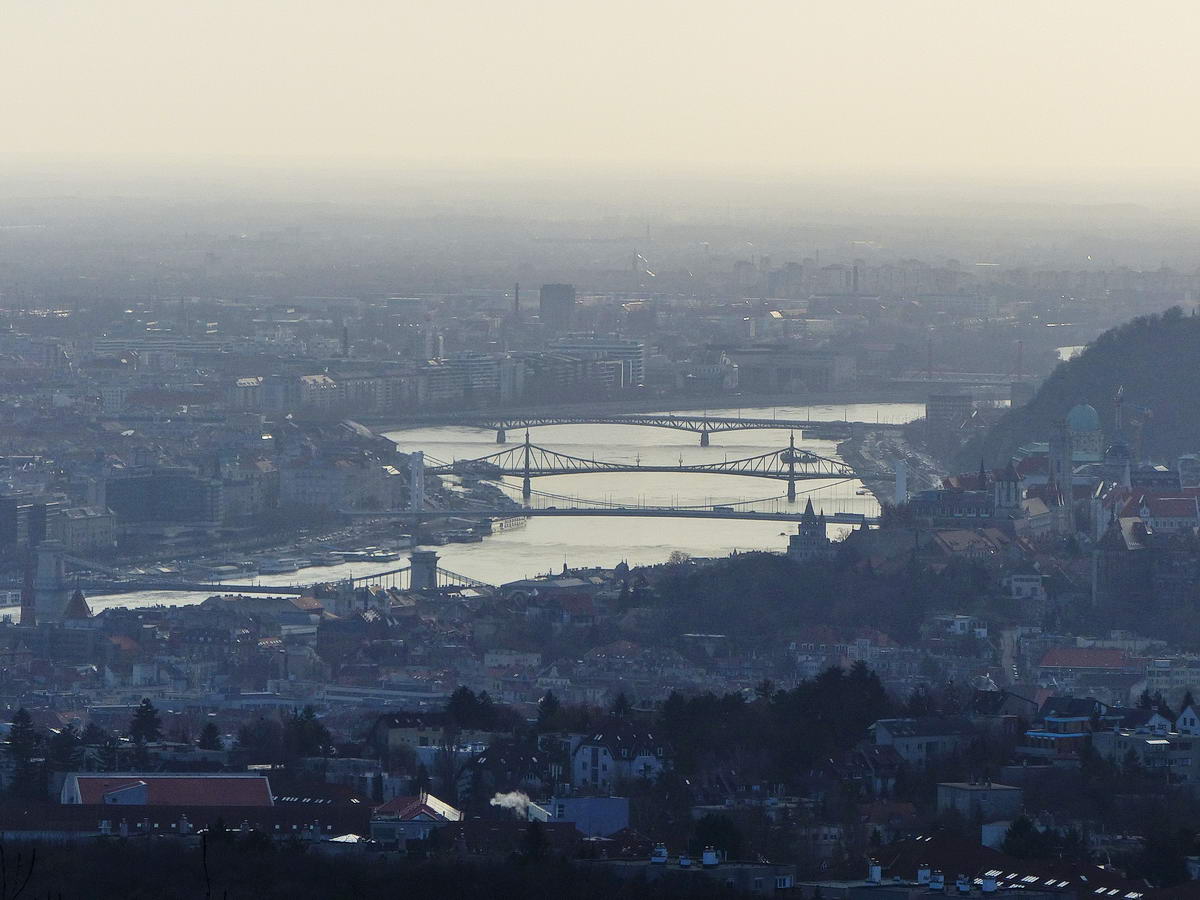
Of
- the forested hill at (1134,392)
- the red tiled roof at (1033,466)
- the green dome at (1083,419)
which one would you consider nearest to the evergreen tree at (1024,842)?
the red tiled roof at (1033,466)

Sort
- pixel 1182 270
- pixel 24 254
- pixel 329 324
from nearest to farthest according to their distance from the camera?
pixel 329 324 → pixel 1182 270 → pixel 24 254

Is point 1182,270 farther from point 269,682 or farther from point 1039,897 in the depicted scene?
point 1039,897

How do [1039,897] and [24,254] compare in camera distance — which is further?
[24,254]

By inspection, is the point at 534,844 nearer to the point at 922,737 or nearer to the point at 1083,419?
the point at 922,737

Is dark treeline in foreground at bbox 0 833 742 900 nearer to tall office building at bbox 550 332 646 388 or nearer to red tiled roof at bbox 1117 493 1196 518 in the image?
red tiled roof at bbox 1117 493 1196 518

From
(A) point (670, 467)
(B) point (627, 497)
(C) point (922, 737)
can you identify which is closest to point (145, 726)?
(C) point (922, 737)

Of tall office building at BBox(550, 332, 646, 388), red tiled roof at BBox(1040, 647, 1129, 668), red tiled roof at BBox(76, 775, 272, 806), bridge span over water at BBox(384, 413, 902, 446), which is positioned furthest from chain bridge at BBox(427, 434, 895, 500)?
red tiled roof at BBox(76, 775, 272, 806)

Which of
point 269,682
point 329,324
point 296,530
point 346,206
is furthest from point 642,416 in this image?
point 346,206
